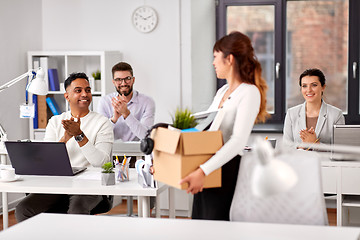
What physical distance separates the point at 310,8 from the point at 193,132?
405 centimetres

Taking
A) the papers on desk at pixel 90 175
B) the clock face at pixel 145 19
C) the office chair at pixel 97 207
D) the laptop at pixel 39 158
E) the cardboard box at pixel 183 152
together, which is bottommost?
the office chair at pixel 97 207

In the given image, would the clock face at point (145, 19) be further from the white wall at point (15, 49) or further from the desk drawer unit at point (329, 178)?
the desk drawer unit at point (329, 178)

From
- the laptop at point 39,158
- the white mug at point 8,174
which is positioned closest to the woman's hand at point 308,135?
the laptop at point 39,158

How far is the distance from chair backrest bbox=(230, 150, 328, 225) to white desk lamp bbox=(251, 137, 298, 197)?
2.81 ft

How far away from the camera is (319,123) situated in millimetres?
4309

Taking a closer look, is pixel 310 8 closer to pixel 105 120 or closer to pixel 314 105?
pixel 314 105

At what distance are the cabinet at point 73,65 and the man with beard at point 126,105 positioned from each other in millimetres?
774

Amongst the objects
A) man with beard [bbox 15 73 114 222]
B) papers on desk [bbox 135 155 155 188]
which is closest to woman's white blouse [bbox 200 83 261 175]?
papers on desk [bbox 135 155 155 188]

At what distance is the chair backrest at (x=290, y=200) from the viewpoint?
2.42 m

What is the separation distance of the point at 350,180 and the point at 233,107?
1601 mm

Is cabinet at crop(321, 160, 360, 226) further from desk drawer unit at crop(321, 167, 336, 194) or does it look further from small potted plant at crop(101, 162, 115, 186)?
small potted plant at crop(101, 162, 115, 186)

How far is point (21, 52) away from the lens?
5766 mm

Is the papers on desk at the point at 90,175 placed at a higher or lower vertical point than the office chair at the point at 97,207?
higher

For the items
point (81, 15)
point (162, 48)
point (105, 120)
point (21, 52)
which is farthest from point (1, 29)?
point (105, 120)
